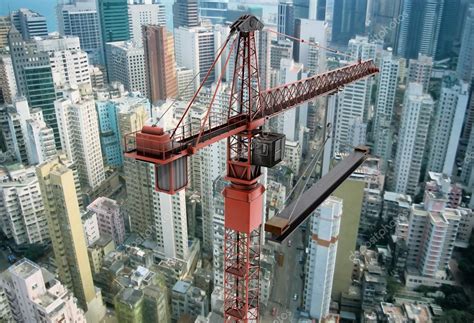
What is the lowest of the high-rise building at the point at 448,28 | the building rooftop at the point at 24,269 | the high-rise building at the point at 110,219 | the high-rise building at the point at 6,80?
the high-rise building at the point at 110,219

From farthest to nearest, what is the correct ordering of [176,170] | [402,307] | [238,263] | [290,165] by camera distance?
1. [290,165]
2. [402,307]
3. [238,263]
4. [176,170]

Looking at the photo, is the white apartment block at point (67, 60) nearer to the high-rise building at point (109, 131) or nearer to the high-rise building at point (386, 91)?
the high-rise building at point (109, 131)

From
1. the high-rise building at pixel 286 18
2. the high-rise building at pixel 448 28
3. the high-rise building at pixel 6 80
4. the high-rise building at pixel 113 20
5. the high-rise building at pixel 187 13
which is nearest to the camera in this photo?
the high-rise building at pixel 6 80

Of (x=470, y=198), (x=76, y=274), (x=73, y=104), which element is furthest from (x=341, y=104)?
(x=76, y=274)

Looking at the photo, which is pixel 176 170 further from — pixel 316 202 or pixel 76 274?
pixel 76 274

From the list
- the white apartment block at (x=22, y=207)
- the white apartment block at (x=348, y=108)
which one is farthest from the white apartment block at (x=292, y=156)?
the white apartment block at (x=22, y=207)

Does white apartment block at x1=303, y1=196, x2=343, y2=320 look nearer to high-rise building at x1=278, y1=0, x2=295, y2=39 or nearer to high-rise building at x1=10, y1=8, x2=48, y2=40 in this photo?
high-rise building at x1=278, y1=0, x2=295, y2=39
